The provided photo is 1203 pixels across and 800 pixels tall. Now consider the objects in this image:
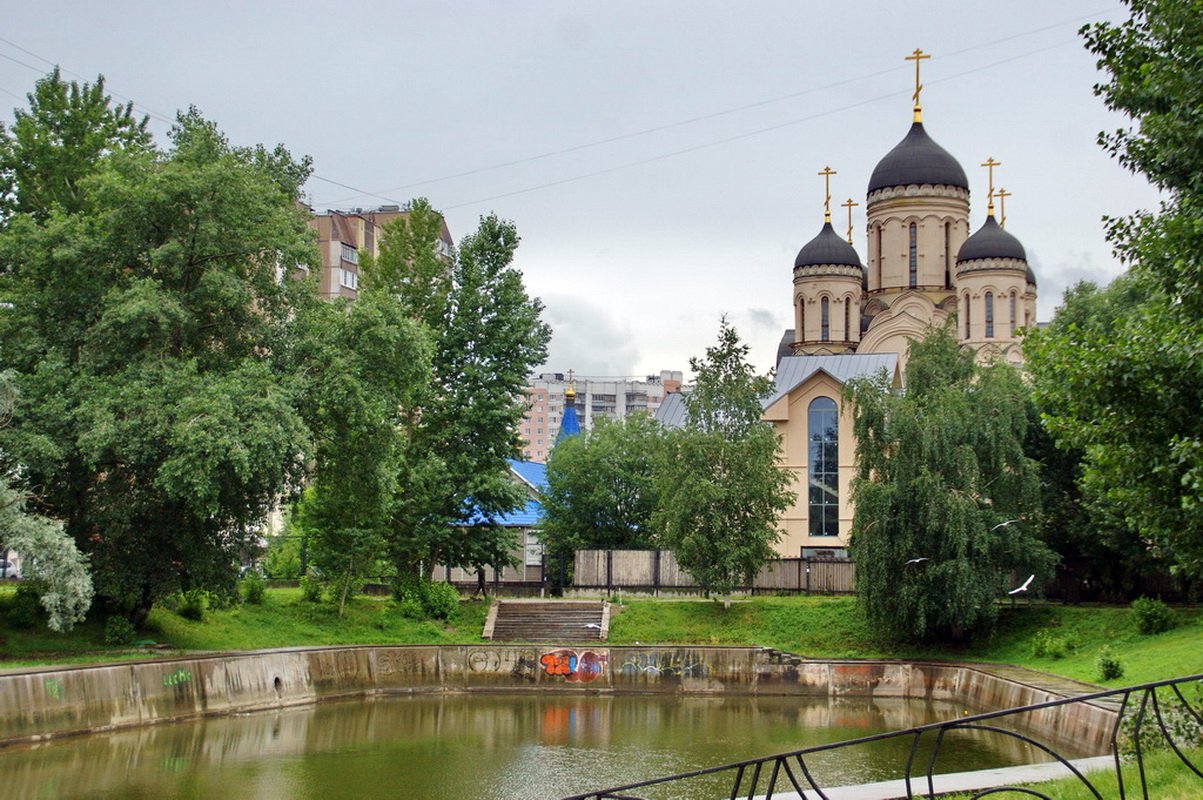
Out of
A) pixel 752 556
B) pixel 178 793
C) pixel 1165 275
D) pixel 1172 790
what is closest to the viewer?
pixel 1172 790

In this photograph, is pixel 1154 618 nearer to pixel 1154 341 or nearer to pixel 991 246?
pixel 1154 341

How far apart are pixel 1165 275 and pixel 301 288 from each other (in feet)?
75.2

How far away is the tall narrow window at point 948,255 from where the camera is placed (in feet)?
218

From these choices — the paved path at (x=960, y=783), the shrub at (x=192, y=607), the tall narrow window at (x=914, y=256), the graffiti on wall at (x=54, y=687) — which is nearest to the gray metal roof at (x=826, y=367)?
the tall narrow window at (x=914, y=256)

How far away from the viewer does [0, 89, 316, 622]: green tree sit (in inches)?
1152

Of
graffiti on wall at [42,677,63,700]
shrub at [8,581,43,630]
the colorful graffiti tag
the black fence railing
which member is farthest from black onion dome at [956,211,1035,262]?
graffiti on wall at [42,677,63,700]

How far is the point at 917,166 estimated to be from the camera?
65.8 meters

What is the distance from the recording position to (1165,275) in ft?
56.3

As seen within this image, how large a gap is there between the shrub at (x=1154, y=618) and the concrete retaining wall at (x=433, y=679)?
431 centimetres

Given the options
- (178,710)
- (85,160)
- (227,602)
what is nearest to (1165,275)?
(178,710)

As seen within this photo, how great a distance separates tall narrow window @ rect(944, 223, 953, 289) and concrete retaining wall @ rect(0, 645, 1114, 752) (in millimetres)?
34566

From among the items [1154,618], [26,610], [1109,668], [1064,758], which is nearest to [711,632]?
[1154,618]

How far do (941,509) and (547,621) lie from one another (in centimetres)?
1277

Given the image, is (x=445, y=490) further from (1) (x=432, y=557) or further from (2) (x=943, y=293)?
(2) (x=943, y=293)
